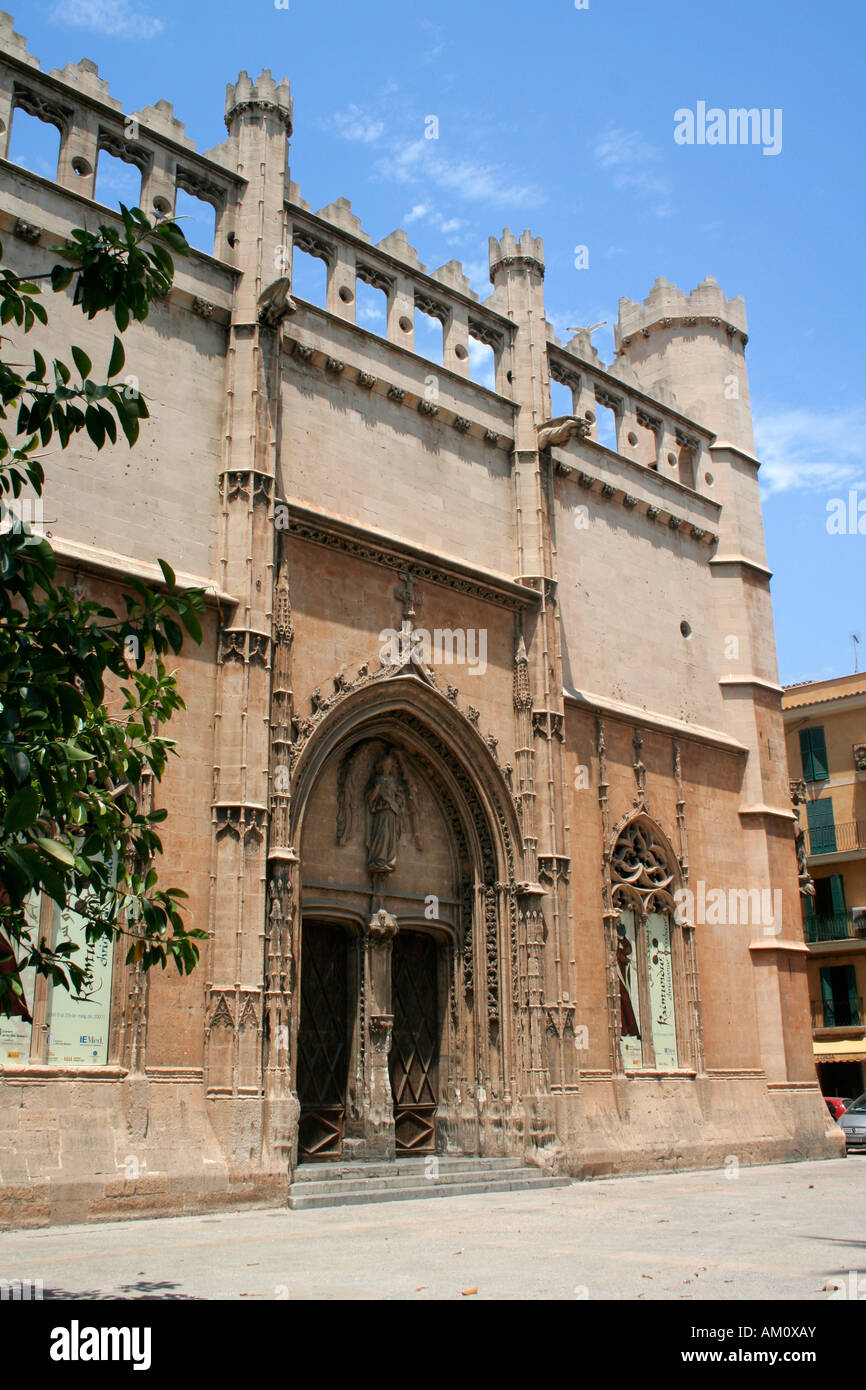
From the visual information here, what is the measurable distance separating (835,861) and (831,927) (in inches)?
76.7

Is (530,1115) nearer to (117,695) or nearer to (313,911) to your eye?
(313,911)

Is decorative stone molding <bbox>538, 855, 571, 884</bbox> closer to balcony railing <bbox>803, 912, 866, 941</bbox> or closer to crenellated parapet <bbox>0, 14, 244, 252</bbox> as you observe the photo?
crenellated parapet <bbox>0, 14, 244, 252</bbox>

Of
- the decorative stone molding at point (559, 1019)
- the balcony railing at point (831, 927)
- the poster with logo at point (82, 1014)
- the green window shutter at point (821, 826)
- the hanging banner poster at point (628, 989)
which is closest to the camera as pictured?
the poster with logo at point (82, 1014)

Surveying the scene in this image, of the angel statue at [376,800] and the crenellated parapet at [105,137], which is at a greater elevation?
the crenellated parapet at [105,137]

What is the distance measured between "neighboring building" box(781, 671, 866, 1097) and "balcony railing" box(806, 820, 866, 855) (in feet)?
0.10

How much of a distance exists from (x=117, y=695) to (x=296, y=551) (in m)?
3.84

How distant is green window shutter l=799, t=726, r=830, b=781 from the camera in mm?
38656

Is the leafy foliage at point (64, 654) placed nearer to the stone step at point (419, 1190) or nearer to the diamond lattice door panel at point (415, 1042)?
the stone step at point (419, 1190)

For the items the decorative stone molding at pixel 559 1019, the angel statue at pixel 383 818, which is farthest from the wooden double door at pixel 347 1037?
the decorative stone molding at pixel 559 1019

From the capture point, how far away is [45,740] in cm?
519

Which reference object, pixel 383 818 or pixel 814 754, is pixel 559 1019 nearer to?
pixel 383 818

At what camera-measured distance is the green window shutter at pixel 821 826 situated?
37656 mm

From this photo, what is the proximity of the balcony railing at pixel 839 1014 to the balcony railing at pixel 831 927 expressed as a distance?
180 centimetres
